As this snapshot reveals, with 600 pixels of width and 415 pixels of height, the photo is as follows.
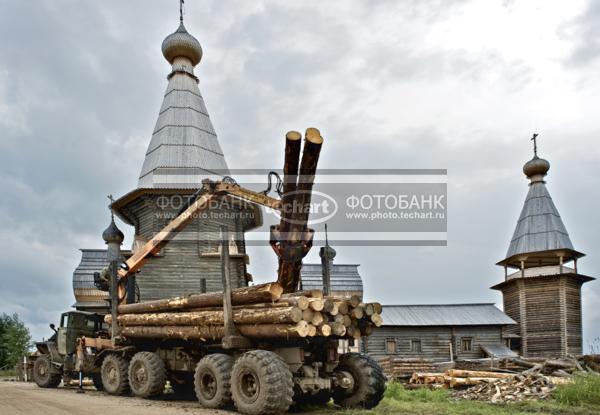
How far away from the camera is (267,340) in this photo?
39.4 feet

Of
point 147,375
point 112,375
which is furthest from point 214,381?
point 112,375

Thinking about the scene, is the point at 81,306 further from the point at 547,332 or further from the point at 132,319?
the point at 547,332

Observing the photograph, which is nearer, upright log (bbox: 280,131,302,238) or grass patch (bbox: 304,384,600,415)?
upright log (bbox: 280,131,302,238)

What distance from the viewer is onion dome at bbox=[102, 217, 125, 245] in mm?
36200

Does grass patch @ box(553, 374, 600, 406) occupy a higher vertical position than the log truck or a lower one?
lower

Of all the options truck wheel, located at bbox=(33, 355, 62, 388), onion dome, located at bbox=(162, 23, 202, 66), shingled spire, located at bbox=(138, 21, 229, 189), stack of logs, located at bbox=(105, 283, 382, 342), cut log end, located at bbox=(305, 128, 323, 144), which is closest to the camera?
cut log end, located at bbox=(305, 128, 323, 144)

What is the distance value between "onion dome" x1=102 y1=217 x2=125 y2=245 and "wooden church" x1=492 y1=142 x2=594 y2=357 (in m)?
26.9

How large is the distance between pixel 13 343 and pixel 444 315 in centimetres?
3523

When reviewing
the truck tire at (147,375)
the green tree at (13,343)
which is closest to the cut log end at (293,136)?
the truck tire at (147,375)

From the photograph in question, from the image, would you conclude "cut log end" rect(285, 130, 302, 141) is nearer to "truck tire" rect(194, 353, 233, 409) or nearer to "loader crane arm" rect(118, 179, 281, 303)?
"loader crane arm" rect(118, 179, 281, 303)

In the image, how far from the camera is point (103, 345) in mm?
16547

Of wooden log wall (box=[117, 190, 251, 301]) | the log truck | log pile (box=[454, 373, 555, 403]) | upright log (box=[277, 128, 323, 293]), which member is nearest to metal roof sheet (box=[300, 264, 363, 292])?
wooden log wall (box=[117, 190, 251, 301])

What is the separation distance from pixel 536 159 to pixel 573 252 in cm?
794

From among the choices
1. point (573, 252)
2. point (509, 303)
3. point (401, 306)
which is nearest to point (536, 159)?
point (573, 252)
